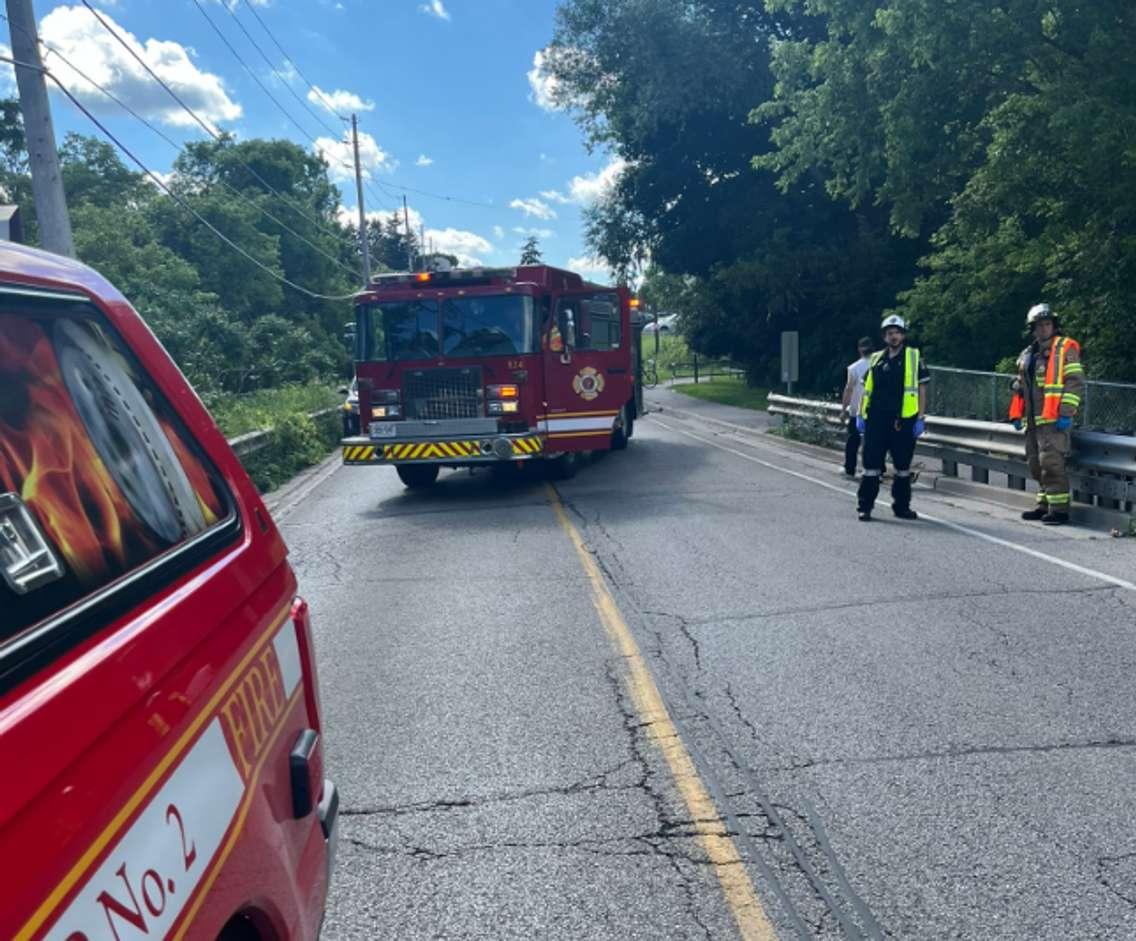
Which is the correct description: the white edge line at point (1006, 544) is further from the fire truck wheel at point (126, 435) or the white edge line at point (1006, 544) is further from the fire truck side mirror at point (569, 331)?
the fire truck wheel at point (126, 435)

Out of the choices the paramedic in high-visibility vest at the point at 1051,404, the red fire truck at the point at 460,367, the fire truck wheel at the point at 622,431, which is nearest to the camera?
the paramedic in high-visibility vest at the point at 1051,404

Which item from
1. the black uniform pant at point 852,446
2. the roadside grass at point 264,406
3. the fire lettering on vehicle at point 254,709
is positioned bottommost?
the black uniform pant at point 852,446

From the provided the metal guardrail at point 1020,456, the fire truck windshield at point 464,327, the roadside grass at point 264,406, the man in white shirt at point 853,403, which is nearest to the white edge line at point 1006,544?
the man in white shirt at point 853,403

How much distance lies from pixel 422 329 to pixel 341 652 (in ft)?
26.3

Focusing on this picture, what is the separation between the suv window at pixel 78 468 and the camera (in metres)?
1.67

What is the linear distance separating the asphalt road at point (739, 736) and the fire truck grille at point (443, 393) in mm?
4265

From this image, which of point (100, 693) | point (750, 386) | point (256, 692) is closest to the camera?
point (100, 693)

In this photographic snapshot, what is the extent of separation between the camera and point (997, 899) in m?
3.43

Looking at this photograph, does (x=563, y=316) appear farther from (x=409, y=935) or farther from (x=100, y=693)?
(x=100, y=693)

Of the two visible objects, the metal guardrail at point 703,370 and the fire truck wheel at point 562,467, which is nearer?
the fire truck wheel at point 562,467

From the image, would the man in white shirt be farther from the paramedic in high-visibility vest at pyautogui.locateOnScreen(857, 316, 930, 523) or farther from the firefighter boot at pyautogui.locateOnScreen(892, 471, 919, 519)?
the firefighter boot at pyautogui.locateOnScreen(892, 471, 919, 519)

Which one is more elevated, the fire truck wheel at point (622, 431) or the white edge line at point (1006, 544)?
the fire truck wheel at point (622, 431)

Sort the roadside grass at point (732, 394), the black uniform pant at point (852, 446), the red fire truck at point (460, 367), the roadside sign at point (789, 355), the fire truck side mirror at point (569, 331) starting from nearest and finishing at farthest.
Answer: the red fire truck at point (460, 367), the fire truck side mirror at point (569, 331), the black uniform pant at point (852, 446), the roadside sign at point (789, 355), the roadside grass at point (732, 394)

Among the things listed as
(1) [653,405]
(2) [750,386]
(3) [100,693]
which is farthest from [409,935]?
(2) [750,386]
